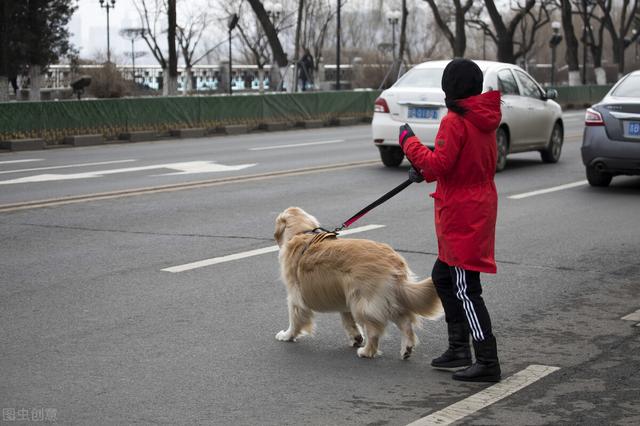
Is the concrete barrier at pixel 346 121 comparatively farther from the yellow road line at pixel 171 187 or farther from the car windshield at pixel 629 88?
the car windshield at pixel 629 88

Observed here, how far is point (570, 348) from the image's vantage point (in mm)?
6082

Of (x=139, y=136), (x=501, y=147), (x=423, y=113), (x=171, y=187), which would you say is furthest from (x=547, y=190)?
(x=139, y=136)

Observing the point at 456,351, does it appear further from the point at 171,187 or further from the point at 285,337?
the point at 171,187

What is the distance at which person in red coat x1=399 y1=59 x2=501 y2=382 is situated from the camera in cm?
525

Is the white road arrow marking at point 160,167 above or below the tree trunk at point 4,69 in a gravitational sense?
below

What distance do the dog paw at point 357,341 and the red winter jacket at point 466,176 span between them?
99 cm

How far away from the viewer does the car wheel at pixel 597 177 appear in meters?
13.9

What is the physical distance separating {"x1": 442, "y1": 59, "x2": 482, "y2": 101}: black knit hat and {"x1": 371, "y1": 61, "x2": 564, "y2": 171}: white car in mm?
10002

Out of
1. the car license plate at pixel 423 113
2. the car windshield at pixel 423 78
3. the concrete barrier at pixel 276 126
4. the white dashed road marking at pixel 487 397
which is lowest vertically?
the white dashed road marking at pixel 487 397

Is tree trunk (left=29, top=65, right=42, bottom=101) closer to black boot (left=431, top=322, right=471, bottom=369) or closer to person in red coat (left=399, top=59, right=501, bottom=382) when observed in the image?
black boot (left=431, top=322, right=471, bottom=369)

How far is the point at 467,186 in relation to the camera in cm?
529

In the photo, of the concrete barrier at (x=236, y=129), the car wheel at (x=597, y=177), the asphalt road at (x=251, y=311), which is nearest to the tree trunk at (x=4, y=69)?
the concrete barrier at (x=236, y=129)

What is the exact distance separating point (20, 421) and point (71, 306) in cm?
236

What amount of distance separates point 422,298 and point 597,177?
8.95 meters
